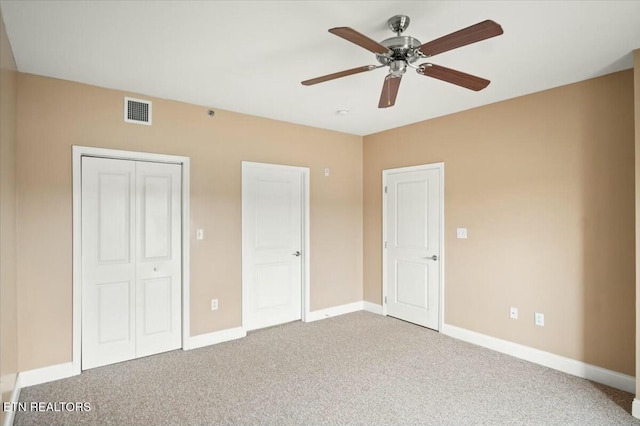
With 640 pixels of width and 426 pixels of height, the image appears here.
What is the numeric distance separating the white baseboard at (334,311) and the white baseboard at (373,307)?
7 centimetres

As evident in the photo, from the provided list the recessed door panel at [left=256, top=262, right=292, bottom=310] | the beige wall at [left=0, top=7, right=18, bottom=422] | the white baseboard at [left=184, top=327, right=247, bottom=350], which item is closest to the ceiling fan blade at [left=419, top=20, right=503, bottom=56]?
the beige wall at [left=0, top=7, right=18, bottom=422]

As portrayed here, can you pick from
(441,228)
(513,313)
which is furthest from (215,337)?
(513,313)

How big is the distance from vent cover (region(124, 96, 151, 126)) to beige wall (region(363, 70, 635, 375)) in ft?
10.4

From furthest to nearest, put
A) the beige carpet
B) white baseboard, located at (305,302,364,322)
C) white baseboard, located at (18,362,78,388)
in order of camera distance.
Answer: white baseboard, located at (305,302,364,322), white baseboard, located at (18,362,78,388), the beige carpet

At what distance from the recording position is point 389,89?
2.51 meters

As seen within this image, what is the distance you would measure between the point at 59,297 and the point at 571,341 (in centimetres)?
458

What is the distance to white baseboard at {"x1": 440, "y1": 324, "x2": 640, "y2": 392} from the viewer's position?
9.61 feet

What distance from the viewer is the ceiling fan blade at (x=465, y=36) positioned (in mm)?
1691

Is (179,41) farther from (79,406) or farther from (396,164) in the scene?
(396,164)

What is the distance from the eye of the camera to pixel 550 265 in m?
3.38

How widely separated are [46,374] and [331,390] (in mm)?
2418

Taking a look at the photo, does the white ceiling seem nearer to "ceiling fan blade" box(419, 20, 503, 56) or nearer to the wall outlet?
"ceiling fan blade" box(419, 20, 503, 56)

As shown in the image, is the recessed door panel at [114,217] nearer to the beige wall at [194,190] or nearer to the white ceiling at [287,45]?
the beige wall at [194,190]

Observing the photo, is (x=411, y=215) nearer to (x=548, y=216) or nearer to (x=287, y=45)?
(x=548, y=216)
